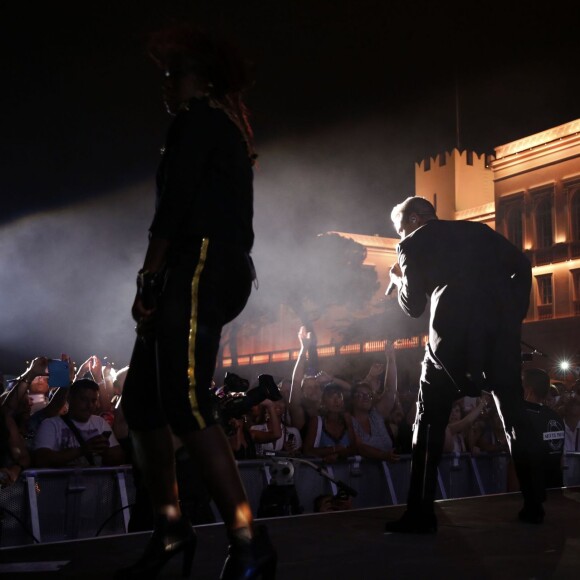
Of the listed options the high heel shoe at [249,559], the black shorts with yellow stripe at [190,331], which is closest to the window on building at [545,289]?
the black shorts with yellow stripe at [190,331]

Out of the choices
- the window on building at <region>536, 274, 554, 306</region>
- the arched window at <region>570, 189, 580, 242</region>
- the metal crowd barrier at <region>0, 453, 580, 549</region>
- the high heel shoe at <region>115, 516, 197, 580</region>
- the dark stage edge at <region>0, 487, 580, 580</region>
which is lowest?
the metal crowd barrier at <region>0, 453, 580, 549</region>

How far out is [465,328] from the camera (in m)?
3.75

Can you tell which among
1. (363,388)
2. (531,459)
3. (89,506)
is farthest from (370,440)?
(531,459)

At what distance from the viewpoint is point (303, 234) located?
2991 cm

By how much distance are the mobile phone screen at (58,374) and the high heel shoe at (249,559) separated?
13.9 feet

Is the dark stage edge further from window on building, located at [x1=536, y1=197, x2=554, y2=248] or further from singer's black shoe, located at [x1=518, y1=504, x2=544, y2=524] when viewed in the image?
window on building, located at [x1=536, y1=197, x2=554, y2=248]

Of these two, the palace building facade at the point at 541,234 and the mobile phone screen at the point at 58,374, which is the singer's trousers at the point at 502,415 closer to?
the mobile phone screen at the point at 58,374

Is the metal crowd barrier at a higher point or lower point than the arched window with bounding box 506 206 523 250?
lower

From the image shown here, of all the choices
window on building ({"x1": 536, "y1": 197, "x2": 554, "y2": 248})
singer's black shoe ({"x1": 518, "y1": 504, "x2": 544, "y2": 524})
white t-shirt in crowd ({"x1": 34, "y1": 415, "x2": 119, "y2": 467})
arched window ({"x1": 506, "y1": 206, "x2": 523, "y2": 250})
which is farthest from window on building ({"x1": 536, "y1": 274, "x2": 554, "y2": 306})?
singer's black shoe ({"x1": 518, "y1": 504, "x2": 544, "y2": 524})

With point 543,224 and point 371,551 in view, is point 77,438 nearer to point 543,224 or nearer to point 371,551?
point 371,551

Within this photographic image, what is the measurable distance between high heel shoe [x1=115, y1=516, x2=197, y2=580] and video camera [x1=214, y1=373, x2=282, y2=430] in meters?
1.11

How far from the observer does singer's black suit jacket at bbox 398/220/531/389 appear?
3.72 m

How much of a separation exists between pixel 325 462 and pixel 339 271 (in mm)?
37896

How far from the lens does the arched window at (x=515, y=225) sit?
43306mm
